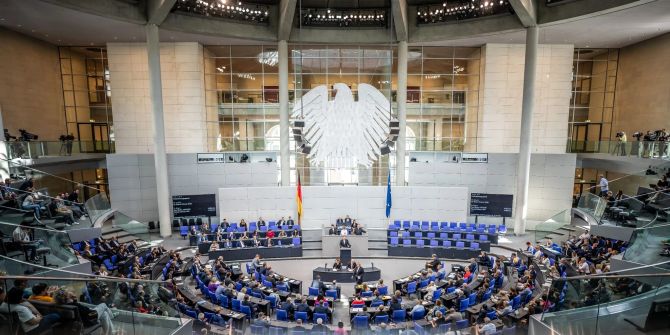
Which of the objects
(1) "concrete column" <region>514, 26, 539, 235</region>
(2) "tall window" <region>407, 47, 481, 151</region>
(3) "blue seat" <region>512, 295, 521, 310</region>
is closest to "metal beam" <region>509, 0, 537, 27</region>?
(1) "concrete column" <region>514, 26, 539, 235</region>

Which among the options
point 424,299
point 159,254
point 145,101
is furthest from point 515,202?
point 145,101

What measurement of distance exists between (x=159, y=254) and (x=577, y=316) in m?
14.0

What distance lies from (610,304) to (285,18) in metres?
18.1

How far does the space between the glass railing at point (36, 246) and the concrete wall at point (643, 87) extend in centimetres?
2703

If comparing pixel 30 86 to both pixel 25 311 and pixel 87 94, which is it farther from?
pixel 25 311

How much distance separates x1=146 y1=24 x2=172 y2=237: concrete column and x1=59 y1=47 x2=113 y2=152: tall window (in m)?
5.79

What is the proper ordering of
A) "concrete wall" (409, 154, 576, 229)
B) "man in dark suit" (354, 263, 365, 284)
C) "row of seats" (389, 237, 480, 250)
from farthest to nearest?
1. "concrete wall" (409, 154, 576, 229)
2. "row of seats" (389, 237, 480, 250)
3. "man in dark suit" (354, 263, 365, 284)

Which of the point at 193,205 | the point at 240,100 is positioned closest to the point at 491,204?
the point at 240,100

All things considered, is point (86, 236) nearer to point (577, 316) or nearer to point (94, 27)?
point (94, 27)

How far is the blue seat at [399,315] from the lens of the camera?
33.4ft

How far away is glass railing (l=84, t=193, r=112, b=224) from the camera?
44.8ft

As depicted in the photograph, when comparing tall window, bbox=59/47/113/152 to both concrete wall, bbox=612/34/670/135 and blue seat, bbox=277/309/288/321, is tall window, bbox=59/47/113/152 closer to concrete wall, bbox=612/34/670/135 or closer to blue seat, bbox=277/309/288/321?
blue seat, bbox=277/309/288/321

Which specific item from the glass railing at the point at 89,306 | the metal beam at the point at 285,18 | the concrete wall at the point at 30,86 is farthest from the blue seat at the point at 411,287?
the concrete wall at the point at 30,86

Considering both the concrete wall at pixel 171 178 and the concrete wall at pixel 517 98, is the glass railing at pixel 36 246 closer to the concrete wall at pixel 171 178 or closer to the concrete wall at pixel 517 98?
the concrete wall at pixel 171 178
